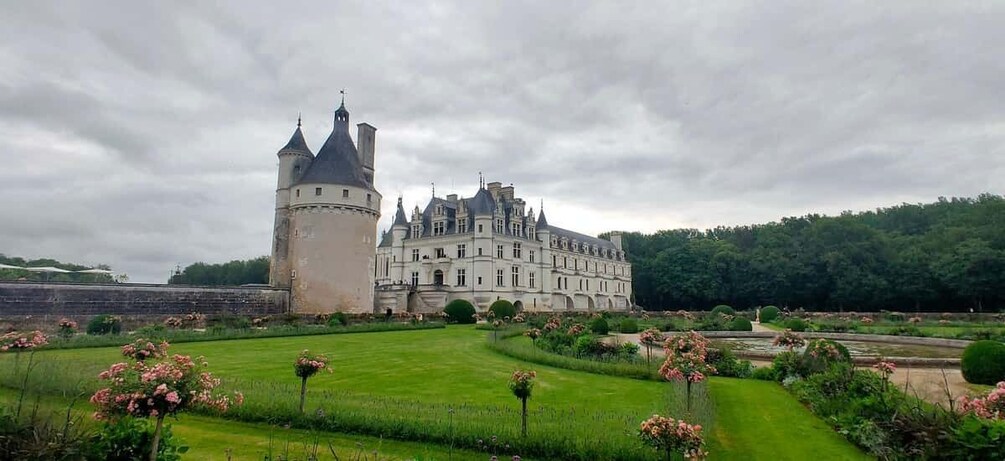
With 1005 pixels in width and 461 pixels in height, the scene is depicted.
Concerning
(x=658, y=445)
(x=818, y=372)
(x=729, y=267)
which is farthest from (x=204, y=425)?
(x=729, y=267)

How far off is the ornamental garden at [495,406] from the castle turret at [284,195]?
18584mm

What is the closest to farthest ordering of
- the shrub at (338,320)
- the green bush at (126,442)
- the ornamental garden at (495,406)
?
the green bush at (126,442)
the ornamental garden at (495,406)
the shrub at (338,320)

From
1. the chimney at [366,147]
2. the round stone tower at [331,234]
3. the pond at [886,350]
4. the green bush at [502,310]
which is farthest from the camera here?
the chimney at [366,147]

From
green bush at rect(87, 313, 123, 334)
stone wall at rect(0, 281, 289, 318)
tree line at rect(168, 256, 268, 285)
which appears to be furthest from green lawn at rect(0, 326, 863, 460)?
tree line at rect(168, 256, 268, 285)

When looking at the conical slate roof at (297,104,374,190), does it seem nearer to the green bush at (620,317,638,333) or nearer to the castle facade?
the castle facade

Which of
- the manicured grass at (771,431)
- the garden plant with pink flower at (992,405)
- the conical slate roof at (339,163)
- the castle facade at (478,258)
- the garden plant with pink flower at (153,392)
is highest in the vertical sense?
the conical slate roof at (339,163)

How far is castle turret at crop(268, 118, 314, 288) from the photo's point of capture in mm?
35653

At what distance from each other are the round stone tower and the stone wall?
2354 mm

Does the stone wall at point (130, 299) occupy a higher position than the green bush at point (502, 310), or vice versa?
the stone wall at point (130, 299)

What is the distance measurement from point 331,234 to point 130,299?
11342mm

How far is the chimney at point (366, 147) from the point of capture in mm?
39656

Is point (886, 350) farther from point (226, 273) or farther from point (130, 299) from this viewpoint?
point (226, 273)

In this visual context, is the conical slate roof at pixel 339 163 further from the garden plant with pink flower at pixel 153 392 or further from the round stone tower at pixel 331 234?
the garden plant with pink flower at pixel 153 392

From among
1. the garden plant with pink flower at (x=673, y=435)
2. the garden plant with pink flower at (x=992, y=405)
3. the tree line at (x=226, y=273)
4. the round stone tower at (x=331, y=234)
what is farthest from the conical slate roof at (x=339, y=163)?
the tree line at (x=226, y=273)
